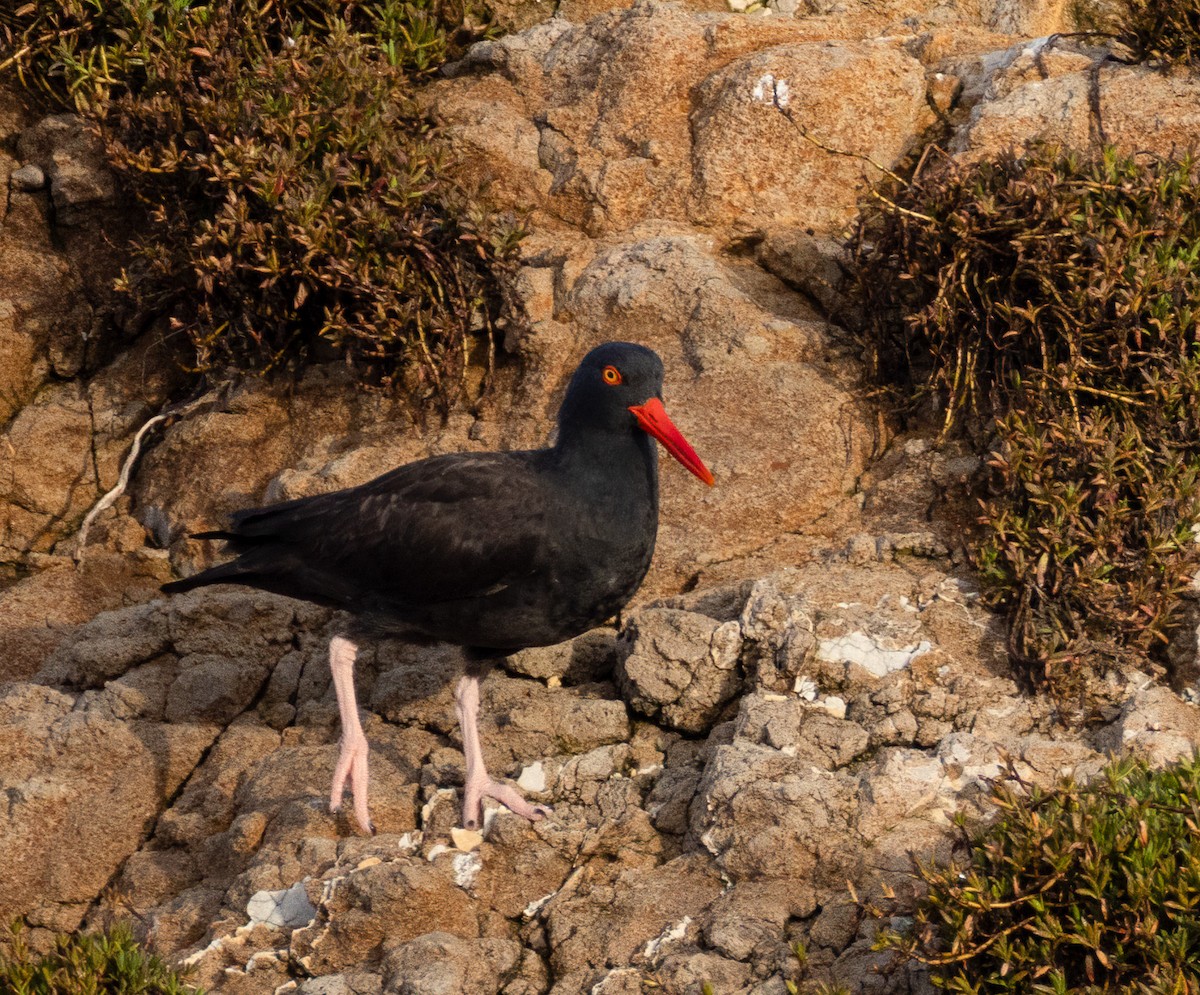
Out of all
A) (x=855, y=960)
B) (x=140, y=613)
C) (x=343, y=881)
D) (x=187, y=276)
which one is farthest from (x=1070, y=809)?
(x=187, y=276)

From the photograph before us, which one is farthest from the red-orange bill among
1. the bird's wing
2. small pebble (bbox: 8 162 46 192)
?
small pebble (bbox: 8 162 46 192)

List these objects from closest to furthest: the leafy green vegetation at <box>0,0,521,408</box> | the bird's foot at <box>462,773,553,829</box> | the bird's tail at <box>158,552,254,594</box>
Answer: the bird's foot at <box>462,773,553,829</box> < the bird's tail at <box>158,552,254,594</box> < the leafy green vegetation at <box>0,0,521,408</box>

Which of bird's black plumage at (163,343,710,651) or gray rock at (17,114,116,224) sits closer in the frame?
bird's black plumage at (163,343,710,651)

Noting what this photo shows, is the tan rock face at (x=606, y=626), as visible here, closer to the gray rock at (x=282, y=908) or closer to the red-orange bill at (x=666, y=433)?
the gray rock at (x=282, y=908)

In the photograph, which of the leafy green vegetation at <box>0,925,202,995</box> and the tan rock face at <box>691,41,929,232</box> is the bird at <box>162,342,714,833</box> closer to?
the leafy green vegetation at <box>0,925,202,995</box>

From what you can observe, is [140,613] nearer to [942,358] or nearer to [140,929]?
[140,929]

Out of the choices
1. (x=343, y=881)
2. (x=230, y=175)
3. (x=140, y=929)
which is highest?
(x=230, y=175)

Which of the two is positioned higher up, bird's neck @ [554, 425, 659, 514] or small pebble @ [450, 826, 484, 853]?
bird's neck @ [554, 425, 659, 514]
